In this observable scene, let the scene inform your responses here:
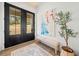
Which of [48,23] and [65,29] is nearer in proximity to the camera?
[65,29]

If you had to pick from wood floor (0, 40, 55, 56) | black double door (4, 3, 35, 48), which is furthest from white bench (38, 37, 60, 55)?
black double door (4, 3, 35, 48)

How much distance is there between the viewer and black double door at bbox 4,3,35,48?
1.32m

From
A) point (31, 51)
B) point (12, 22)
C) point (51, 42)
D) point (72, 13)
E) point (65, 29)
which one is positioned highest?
point (72, 13)

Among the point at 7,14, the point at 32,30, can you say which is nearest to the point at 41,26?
the point at 32,30

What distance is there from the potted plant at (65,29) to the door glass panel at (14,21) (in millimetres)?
580

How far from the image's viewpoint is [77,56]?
52.6 inches

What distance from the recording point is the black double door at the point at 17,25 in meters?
1.32

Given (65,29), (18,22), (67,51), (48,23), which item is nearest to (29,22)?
(18,22)

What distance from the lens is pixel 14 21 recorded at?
1384mm

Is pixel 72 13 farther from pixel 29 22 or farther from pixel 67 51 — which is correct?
pixel 29 22

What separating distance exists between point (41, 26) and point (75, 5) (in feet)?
Answer: 1.88

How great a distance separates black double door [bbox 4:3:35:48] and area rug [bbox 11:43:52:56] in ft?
0.37

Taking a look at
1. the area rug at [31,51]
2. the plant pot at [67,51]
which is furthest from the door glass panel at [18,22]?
the plant pot at [67,51]

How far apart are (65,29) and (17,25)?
705 mm
